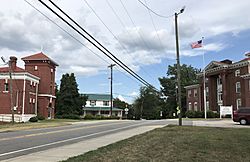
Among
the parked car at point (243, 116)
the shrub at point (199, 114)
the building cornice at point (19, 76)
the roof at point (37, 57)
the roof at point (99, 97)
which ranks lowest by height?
the shrub at point (199, 114)

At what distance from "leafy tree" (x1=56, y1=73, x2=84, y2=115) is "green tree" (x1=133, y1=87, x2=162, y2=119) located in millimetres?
37550

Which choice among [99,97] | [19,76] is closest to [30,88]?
[19,76]

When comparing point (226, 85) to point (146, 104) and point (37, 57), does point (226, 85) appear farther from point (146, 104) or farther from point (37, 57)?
point (146, 104)

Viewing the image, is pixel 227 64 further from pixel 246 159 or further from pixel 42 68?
pixel 246 159

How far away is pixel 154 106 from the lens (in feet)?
376

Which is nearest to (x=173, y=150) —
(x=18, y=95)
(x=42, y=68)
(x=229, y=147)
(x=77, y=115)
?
(x=229, y=147)

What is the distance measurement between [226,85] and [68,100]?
3221 cm

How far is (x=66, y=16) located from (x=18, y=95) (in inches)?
1791

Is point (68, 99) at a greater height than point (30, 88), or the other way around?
point (30, 88)

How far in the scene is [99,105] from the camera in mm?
113562

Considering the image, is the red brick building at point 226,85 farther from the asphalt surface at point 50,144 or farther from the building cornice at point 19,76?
the asphalt surface at point 50,144

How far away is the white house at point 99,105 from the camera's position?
111000 mm

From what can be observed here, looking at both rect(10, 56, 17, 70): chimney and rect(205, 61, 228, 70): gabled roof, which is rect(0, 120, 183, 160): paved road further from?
rect(205, 61, 228, 70): gabled roof

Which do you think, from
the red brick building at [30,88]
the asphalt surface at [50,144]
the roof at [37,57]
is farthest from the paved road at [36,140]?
the roof at [37,57]
